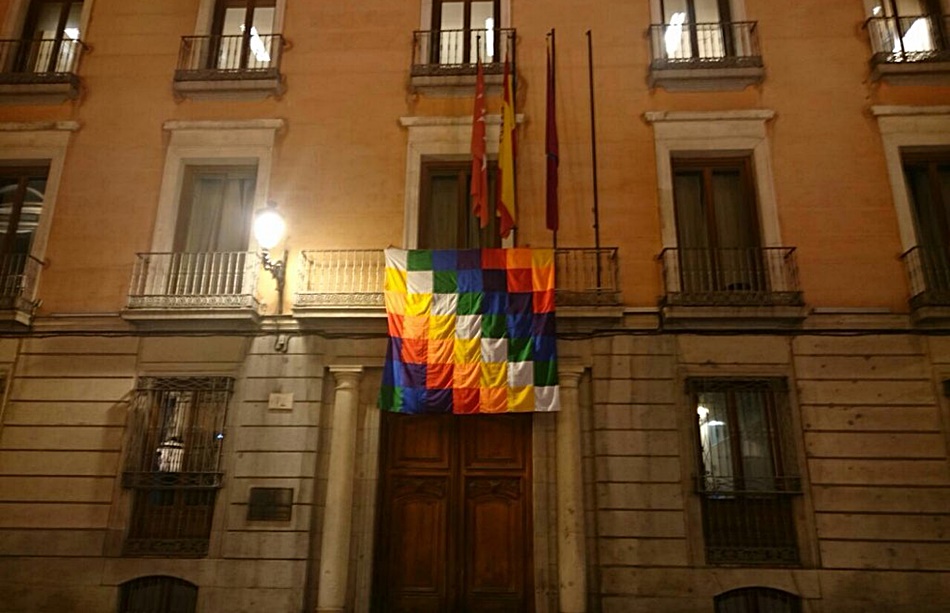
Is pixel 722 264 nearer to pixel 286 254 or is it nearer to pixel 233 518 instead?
pixel 286 254

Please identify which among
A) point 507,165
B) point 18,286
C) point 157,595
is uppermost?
point 507,165

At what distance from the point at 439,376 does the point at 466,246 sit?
1945 millimetres

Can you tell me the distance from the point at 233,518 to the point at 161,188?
4.36 meters

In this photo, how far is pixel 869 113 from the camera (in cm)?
862

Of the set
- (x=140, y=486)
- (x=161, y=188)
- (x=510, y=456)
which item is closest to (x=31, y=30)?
(x=161, y=188)

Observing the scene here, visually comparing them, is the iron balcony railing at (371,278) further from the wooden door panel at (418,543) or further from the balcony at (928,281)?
the balcony at (928,281)

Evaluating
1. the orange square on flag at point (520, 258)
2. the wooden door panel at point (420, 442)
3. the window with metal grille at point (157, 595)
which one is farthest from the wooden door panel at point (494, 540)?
the window with metal grille at point (157, 595)

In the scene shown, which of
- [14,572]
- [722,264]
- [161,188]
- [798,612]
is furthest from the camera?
[161,188]

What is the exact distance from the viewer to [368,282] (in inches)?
325

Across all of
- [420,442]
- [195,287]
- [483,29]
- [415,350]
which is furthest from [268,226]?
[483,29]

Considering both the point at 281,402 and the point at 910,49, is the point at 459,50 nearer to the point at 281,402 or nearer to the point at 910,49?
the point at 281,402

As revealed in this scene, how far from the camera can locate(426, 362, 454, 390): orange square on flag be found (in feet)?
24.8

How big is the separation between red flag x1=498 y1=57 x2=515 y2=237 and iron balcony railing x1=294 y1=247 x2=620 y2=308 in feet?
2.69

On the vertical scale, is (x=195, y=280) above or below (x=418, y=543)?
above
